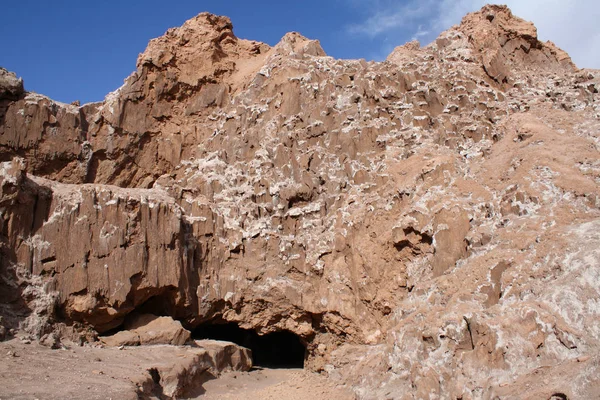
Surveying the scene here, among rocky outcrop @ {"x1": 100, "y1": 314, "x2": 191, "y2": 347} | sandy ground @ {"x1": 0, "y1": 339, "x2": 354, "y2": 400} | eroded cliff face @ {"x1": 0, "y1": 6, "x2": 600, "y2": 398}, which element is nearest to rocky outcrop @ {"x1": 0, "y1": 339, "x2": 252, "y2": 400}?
sandy ground @ {"x1": 0, "y1": 339, "x2": 354, "y2": 400}

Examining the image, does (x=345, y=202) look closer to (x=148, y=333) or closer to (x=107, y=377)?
(x=148, y=333)

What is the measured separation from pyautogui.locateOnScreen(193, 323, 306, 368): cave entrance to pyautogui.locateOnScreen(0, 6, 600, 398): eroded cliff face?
15.5 feet

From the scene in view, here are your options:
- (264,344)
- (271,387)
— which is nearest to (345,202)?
(271,387)

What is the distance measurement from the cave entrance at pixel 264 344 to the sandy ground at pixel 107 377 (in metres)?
4.61

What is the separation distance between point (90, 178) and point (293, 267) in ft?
34.5

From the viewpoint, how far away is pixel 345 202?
22.0m

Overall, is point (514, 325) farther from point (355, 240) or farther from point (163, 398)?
point (163, 398)

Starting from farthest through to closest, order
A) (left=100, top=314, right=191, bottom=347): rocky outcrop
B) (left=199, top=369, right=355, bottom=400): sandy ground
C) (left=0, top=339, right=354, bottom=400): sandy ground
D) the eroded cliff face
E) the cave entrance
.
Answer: the cave entrance < (left=100, top=314, right=191, bottom=347): rocky outcrop < (left=199, top=369, right=355, bottom=400): sandy ground < the eroded cliff face < (left=0, top=339, right=354, bottom=400): sandy ground

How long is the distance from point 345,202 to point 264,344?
10.3m

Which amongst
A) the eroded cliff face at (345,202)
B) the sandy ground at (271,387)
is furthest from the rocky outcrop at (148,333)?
the sandy ground at (271,387)

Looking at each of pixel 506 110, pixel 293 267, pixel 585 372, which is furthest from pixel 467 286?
pixel 506 110

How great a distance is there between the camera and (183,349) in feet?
59.2

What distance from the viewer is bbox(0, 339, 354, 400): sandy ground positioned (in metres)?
11.8

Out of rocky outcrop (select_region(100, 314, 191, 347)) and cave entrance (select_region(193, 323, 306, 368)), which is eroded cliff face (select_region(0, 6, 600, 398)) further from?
cave entrance (select_region(193, 323, 306, 368))
